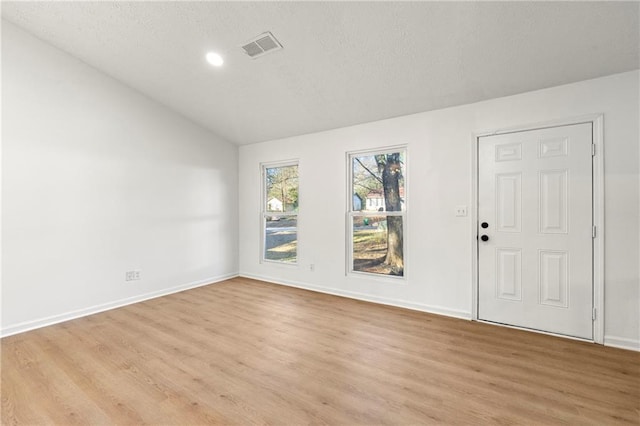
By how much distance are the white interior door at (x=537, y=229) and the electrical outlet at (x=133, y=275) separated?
14.1ft

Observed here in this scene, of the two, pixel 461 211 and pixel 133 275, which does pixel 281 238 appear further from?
pixel 461 211

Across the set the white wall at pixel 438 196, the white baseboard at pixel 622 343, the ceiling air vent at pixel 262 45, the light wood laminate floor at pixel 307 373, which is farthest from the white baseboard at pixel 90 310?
the white baseboard at pixel 622 343

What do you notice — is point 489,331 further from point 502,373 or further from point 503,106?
point 503,106

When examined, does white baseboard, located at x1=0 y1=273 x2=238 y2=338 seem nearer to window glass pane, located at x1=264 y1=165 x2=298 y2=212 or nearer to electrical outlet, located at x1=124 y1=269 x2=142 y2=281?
electrical outlet, located at x1=124 y1=269 x2=142 y2=281

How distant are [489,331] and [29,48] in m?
5.61

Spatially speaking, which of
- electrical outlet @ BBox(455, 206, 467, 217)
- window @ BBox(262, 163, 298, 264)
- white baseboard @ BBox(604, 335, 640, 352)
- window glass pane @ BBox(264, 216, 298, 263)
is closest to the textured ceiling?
electrical outlet @ BBox(455, 206, 467, 217)

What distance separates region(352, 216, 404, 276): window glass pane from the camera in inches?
150

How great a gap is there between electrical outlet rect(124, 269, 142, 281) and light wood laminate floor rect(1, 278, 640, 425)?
2.02 feet

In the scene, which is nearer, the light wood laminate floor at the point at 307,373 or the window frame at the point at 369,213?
the light wood laminate floor at the point at 307,373

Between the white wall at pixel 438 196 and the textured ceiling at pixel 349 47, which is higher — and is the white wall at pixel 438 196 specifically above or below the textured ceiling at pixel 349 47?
below

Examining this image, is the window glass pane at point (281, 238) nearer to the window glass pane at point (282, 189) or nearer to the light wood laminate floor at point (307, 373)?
the window glass pane at point (282, 189)

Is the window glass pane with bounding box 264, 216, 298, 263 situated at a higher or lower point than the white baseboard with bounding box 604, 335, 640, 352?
higher

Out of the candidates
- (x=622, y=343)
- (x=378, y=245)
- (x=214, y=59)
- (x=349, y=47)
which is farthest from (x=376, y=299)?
(x=214, y=59)

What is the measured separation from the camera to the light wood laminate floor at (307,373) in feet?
5.73
